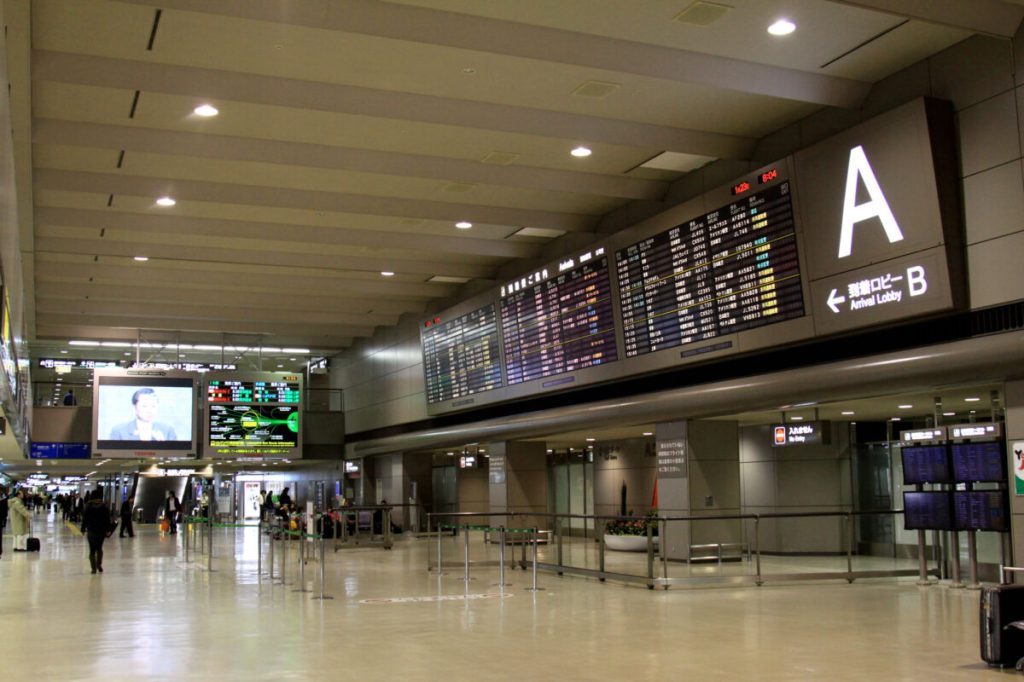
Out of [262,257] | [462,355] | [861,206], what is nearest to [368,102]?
[861,206]

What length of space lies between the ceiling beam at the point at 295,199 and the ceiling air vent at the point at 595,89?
4.78 meters

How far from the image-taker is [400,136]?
12.8m

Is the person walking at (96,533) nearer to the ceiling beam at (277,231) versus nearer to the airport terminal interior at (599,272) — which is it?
the airport terminal interior at (599,272)

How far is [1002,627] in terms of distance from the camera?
7.19m

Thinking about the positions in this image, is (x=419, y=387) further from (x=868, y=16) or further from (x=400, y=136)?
(x=868, y=16)

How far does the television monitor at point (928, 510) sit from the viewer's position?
12.4 metres

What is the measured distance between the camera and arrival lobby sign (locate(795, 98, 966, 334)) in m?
10.0

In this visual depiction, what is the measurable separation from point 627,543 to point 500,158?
955cm

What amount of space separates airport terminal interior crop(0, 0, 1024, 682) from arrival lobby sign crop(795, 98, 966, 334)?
37 millimetres

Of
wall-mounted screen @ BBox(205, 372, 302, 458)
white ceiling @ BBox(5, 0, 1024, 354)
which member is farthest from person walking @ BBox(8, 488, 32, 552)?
white ceiling @ BBox(5, 0, 1024, 354)

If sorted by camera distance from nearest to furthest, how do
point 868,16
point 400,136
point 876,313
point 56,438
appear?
point 868,16 → point 876,313 → point 400,136 → point 56,438

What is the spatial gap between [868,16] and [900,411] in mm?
8097

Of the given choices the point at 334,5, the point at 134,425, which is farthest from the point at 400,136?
the point at 134,425

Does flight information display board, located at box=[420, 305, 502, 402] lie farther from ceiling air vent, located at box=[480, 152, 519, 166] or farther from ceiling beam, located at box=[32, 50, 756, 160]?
ceiling beam, located at box=[32, 50, 756, 160]
